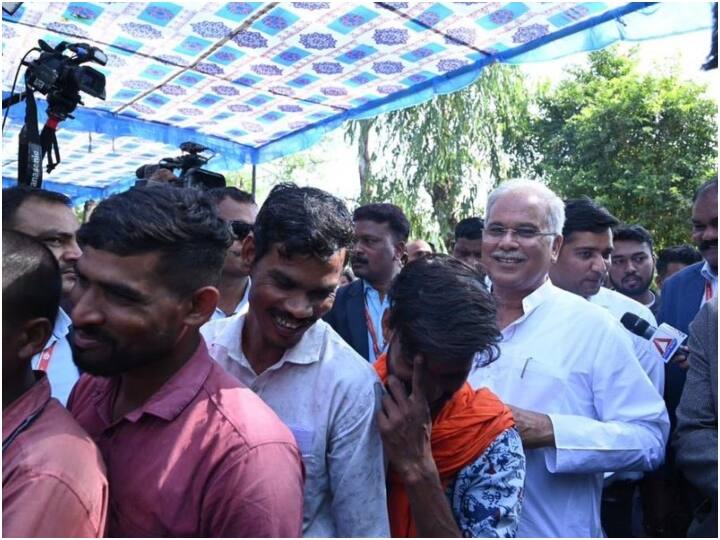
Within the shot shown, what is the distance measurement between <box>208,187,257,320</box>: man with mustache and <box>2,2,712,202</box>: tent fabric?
1.05 meters

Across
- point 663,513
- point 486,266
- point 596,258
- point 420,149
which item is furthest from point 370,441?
point 420,149

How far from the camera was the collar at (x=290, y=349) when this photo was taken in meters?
1.61

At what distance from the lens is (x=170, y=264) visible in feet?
4.22

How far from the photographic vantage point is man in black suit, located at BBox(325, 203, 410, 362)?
375cm

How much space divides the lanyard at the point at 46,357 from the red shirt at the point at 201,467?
31.5 inches

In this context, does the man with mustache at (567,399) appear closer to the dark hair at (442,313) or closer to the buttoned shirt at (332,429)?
the dark hair at (442,313)

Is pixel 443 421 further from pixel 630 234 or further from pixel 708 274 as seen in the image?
pixel 630 234

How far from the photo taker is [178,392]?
4.14ft

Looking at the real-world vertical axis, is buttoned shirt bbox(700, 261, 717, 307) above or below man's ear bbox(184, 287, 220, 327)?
below

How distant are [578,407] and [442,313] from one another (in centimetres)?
78

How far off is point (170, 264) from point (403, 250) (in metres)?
3.01

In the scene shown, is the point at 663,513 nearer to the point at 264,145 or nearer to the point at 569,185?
the point at 264,145

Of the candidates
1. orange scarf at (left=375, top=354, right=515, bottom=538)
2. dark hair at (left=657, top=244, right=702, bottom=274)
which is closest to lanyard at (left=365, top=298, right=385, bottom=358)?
orange scarf at (left=375, top=354, right=515, bottom=538)

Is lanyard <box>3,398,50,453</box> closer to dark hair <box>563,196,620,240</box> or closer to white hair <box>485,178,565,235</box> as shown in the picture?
white hair <box>485,178,565,235</box>
